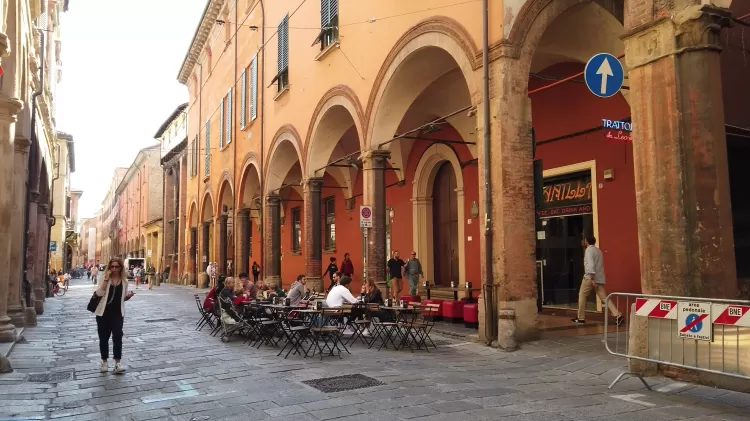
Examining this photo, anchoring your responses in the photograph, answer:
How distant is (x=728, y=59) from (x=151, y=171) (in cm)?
4770

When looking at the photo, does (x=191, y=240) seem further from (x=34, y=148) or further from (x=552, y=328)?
(x=552, y=328)

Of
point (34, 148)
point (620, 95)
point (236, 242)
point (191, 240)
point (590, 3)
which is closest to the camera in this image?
point (590, 3)

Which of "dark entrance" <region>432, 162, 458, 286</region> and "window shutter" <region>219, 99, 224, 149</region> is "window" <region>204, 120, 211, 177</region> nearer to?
"window shutter" <region>219, 99, 224, 149</region>

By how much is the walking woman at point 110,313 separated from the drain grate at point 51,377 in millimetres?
400

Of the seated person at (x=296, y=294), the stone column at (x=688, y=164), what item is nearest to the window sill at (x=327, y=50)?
the seated person at (x=296, y=294)

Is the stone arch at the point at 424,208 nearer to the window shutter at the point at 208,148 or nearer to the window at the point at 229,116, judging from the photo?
the window at the point at 229,116

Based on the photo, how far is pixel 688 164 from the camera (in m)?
6.13

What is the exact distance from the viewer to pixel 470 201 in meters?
15.1

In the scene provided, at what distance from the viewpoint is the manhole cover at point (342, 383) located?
6074 mm

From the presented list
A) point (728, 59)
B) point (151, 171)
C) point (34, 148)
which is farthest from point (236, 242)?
point (151, 171)

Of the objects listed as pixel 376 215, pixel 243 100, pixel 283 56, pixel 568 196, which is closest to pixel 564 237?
pixel 568 196

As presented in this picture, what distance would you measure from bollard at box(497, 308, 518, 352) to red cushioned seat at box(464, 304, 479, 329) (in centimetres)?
192

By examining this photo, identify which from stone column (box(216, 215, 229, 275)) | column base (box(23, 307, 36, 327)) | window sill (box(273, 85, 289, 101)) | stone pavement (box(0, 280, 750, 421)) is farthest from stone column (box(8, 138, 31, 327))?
stone column (box(216, 215, 229, 275))

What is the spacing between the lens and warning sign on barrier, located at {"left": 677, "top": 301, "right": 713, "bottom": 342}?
5277 mm
